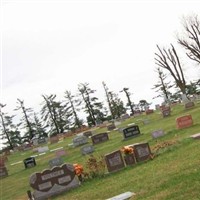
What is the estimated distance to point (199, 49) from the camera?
51688 millimetres

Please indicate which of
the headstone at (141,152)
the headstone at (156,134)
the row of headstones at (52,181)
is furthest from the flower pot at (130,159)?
the headstone at (156,134)

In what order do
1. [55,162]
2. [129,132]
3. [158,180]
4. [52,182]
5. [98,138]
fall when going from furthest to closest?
[98,138]
[129,132]
[55,162]
[52,182]
[158,180]

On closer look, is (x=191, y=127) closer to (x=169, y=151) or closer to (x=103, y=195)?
(x=169, y=151)

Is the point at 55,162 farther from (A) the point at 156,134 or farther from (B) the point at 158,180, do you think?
(B) the point at 158,180

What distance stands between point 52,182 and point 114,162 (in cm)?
292

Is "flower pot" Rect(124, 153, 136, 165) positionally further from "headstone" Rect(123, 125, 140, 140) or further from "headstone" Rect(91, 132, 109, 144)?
"headstone" Rect(91, 132, 109, 144)

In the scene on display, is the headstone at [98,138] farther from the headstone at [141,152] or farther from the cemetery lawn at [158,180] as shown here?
the headstone at [141,152]

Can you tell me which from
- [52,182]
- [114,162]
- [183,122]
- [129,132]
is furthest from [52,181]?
[129,132]

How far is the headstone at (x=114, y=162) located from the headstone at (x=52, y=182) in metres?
1.63

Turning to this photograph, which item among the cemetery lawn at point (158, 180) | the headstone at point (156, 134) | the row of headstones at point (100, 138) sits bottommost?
the cemetery lawn at point (158, 180)

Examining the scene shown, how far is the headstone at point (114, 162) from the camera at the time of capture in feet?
58.3

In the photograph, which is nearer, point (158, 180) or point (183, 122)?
point (158, 180)

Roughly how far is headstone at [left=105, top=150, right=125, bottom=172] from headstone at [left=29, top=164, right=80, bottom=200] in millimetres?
1625

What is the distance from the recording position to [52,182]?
55.7ft
